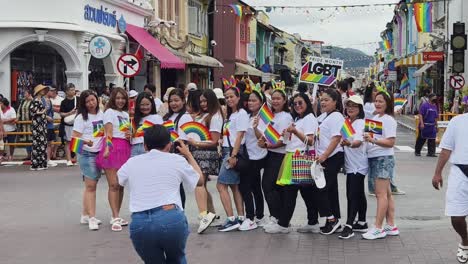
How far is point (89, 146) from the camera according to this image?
9.42 m

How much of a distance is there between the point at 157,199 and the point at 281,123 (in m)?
3.87

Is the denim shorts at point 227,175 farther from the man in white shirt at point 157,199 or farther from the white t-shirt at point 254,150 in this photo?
the man in white shirt at point 157,199

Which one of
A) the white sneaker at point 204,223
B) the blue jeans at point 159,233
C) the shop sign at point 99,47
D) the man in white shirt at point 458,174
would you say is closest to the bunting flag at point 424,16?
the shop sign at point 99,47

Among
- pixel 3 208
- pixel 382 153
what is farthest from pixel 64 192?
pixel 382 153

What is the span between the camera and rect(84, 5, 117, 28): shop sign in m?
23.3

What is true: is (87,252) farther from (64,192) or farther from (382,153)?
(64,192)

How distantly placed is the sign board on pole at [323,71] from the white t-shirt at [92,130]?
4637mm

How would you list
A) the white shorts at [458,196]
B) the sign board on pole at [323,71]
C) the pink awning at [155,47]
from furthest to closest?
the pink awning at [155,47]
the sign board on pole at [323,71]
the white shorts at [458,196]

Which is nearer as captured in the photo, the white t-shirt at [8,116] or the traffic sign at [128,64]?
the white t-shirt at [8,116]

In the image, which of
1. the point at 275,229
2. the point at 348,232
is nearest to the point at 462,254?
the point at 348,232

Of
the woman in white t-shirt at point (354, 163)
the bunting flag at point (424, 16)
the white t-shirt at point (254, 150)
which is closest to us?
the woman in white t-shirt at point (354, 163)

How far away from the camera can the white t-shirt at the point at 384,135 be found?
8.45 m

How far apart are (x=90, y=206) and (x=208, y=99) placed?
2.10 m

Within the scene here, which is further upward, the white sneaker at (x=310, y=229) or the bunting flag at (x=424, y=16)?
the bunting flag at (x=424, y=16)
